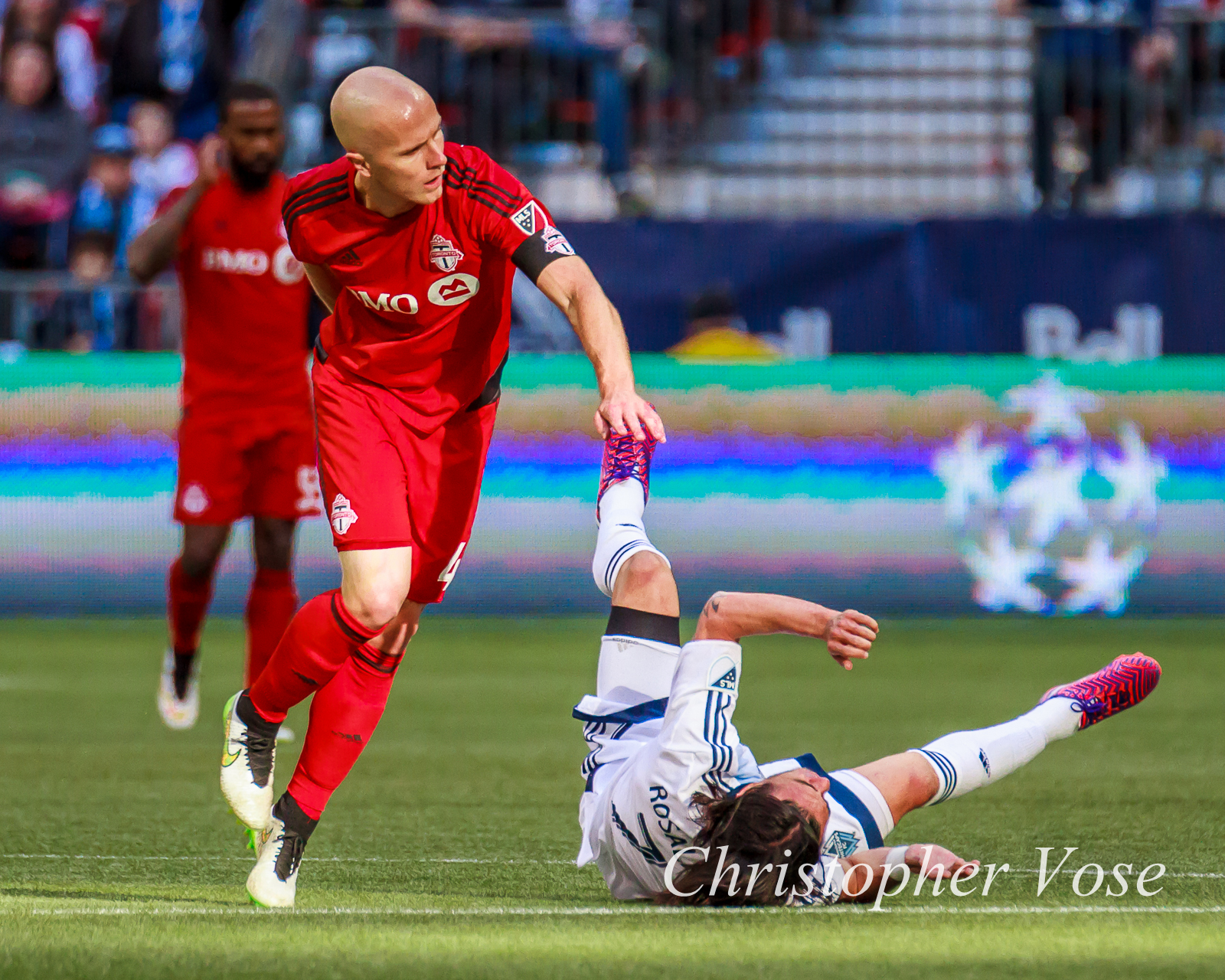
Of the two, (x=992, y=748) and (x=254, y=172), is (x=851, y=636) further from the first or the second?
(x=254, y=172)

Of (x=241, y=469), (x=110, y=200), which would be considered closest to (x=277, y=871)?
(x=241, y=469)

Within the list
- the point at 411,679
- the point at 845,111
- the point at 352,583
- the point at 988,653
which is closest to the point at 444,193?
the point at 352,583

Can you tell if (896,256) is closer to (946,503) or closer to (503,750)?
(946,503)

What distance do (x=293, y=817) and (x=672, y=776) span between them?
1.05 m

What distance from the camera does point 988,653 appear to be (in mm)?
10570

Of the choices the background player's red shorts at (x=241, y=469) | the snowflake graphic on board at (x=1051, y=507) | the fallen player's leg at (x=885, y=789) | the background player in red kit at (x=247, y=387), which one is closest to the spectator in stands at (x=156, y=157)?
the snowflake graphic on board at (x=1051, y=507)

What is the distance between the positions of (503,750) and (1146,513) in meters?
5.13

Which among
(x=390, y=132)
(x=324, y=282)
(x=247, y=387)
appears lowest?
(x=247, y=387)

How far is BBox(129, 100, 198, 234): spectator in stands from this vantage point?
46.2 ft

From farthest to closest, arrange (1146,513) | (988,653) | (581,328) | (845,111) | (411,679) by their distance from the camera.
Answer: (845,111) → (1146,513) → (988,653) → (411,679) → (581,328)

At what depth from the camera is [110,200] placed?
45.4ft

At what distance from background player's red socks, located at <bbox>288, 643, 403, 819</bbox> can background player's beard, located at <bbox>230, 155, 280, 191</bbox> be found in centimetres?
318

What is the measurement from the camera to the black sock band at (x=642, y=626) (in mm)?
4836

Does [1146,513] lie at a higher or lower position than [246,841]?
lower
